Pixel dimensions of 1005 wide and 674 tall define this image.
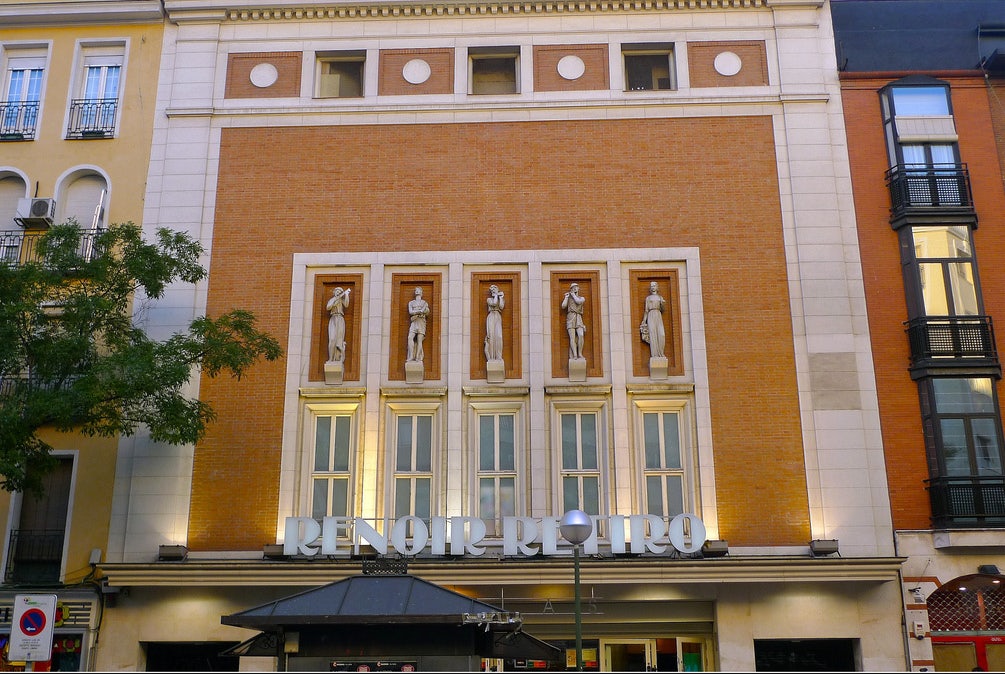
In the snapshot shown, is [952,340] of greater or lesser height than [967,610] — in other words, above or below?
above

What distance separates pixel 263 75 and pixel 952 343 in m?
17.8

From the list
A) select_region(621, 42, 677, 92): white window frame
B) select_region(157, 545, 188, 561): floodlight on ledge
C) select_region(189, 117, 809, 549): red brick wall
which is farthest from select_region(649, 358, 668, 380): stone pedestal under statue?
select_region(157, 545, 188, 561): floodlight on ledge

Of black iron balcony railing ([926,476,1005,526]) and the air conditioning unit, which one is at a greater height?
the air conditioning unit

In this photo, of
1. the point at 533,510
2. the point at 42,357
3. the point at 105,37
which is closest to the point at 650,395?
the point at 533,510

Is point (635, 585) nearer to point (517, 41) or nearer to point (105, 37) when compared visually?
point (517, 41)

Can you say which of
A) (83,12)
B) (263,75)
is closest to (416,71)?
(263,75)

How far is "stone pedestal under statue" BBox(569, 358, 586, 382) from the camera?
21.8 meters

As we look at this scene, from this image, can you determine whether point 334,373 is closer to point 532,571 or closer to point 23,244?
point 532,571

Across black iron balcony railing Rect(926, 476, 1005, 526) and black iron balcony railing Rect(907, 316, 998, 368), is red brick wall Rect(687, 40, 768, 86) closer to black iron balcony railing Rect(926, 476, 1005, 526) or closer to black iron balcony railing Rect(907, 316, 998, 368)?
black iron balcony railing Rect(907, 316, 998, 368)

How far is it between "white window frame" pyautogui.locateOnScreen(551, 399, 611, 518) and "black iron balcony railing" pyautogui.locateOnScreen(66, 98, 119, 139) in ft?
44.0

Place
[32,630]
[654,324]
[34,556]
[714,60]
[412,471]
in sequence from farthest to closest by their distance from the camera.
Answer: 1. [714,60]
2. [654,324]
3. [412,471]
4. [34,556]
5. [32,630]

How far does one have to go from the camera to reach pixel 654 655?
2075 cm

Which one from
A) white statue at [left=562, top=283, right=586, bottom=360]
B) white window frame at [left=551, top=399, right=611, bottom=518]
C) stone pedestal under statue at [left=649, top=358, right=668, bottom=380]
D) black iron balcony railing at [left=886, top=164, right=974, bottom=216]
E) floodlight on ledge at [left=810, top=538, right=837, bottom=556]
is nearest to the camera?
floodlight on ledge at [left=810, top=538, right=837, bottom=556]

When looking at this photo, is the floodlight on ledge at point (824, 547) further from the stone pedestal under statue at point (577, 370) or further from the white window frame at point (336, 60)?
the white window frame at point (336, 60)
